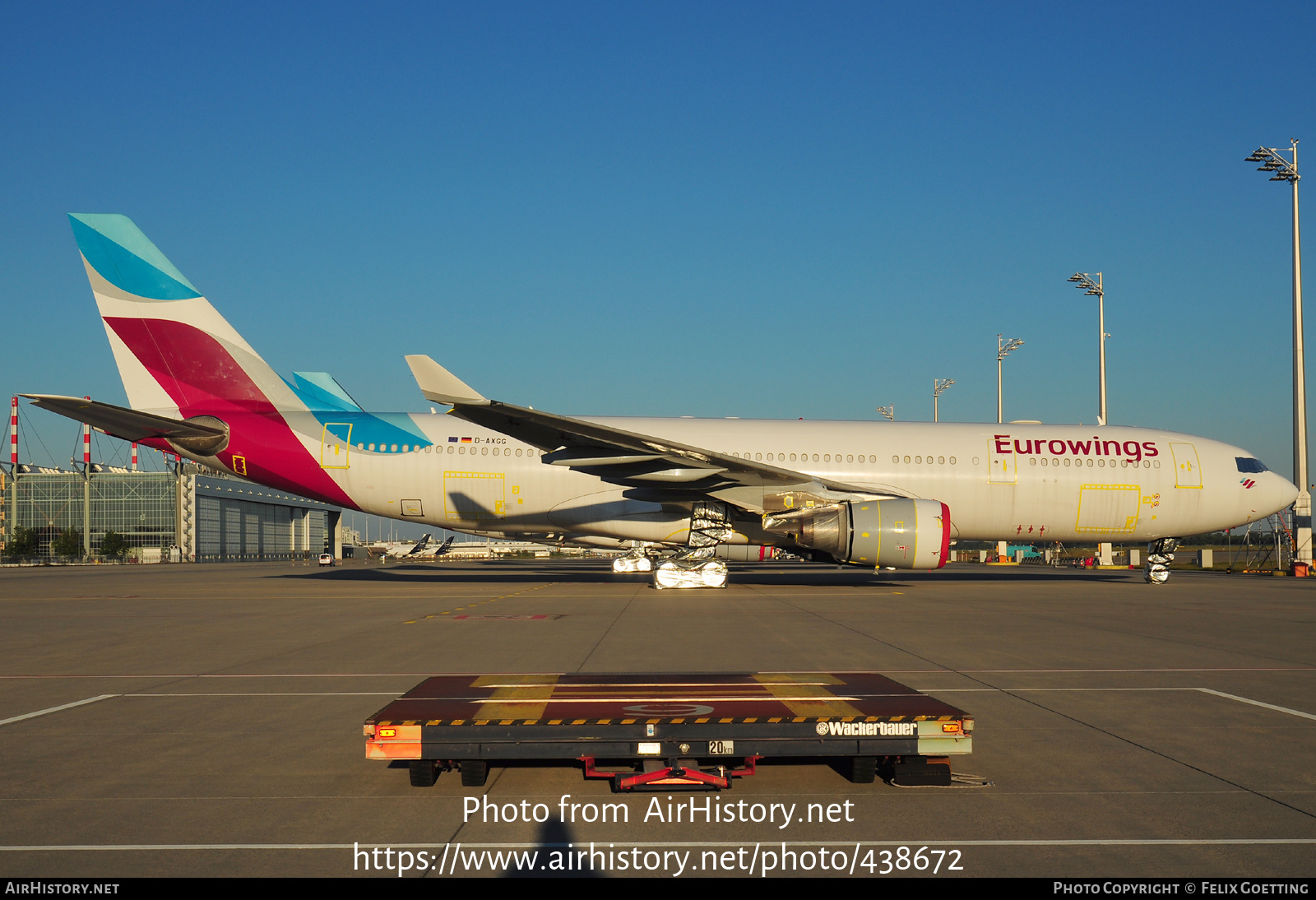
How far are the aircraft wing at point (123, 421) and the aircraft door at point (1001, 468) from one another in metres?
20.3

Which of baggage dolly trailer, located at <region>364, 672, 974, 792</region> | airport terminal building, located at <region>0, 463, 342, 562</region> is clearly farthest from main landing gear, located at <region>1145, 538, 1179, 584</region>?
airport terminal building, located at <region>0, 463, 342, 562</region>

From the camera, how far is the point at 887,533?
1986 centimetres

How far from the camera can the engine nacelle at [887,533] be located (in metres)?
19.9

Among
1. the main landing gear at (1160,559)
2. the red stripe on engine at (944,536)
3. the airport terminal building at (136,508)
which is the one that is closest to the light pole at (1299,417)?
the main landing gear at (1160,559)

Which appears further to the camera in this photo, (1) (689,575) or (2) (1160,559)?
(2) (1160,559)

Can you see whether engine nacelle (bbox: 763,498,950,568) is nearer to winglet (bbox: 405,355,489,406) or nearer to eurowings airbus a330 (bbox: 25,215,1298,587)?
eurowings airbus a330 (bbox: 25,215,1298,587)

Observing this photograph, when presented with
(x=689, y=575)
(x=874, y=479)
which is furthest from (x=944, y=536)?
(x=689, y=575)

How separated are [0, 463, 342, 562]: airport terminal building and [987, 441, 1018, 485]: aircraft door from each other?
66320mm

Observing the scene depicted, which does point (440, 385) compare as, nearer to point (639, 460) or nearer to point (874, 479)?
point (639, 460)

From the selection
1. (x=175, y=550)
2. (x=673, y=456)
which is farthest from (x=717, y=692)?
(x=175, y=550)

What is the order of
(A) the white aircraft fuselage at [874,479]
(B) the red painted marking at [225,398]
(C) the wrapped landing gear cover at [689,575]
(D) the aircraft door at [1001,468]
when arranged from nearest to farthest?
1. (C) the wrapped landing gear cover at [689,575]
2. (B) the red painted marking at [225,398]
3. (A) the white aircraft fuselage at [874,479]
4. (D) the aircraft door at [1001,468]

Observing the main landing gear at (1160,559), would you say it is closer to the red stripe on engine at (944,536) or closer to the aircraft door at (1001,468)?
the aircraft door at (1001,468)

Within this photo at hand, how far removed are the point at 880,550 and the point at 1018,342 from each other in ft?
Result: 130

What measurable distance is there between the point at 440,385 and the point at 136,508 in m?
79.4
